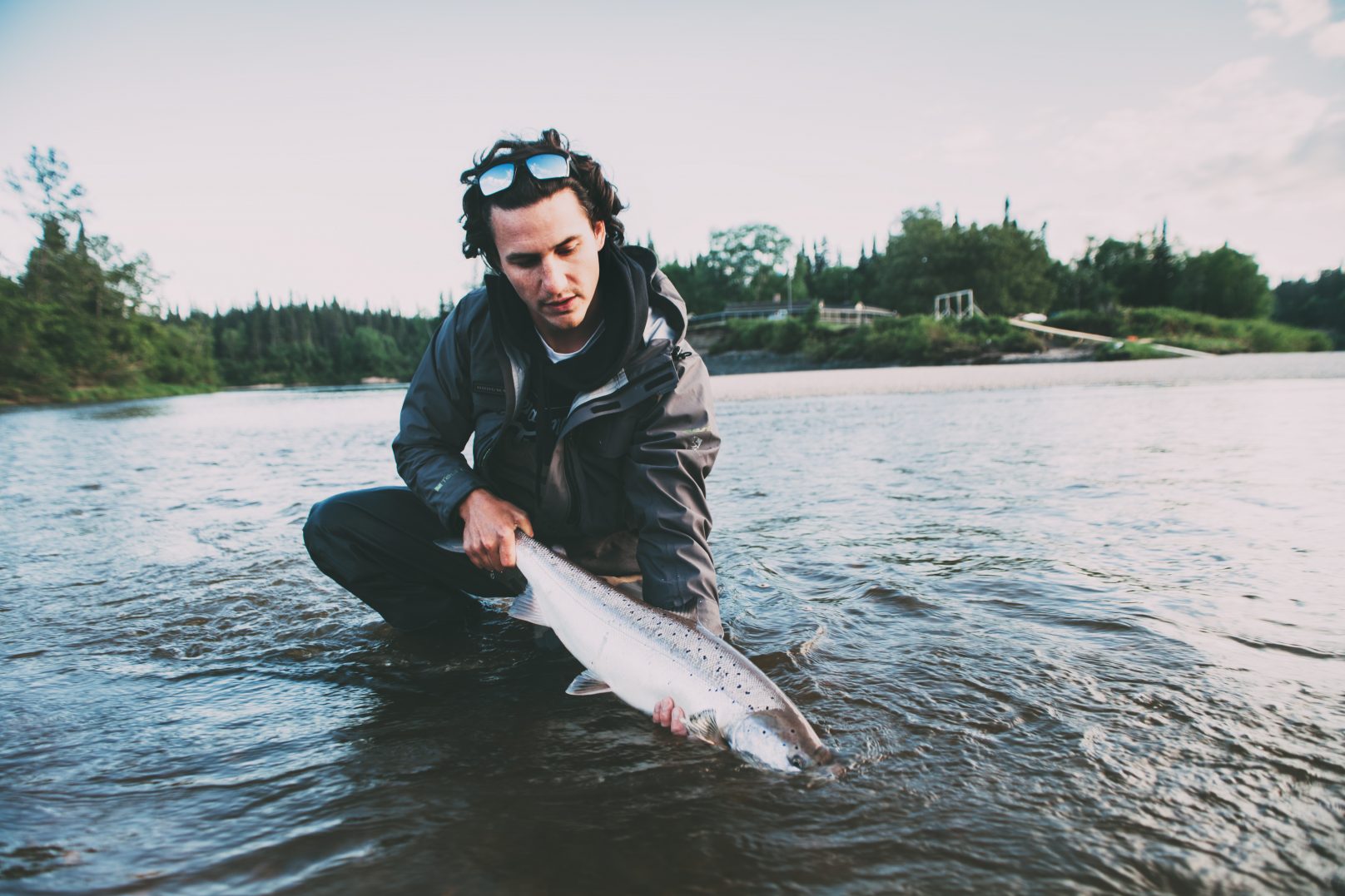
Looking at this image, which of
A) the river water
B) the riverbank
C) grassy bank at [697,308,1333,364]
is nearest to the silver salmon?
the river water

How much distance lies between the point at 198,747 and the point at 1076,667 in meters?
3.50

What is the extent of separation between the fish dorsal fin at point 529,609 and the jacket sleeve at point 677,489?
473mm

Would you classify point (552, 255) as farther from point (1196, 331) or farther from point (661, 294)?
point (1196, 331)

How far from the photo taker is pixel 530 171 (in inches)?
126

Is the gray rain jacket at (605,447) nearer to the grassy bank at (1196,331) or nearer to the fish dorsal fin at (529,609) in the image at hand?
the fish dorsal fin at (529,609)

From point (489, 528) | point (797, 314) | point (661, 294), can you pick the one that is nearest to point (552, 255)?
point (661, 294)

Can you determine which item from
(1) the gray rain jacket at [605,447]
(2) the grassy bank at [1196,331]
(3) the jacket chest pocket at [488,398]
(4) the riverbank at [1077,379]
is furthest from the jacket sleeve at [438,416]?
(2) the grassy bank at [1196,331]

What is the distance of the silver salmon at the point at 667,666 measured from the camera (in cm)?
236

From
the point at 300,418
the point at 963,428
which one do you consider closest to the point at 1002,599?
the point at 963,428

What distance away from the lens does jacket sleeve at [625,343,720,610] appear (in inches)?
120

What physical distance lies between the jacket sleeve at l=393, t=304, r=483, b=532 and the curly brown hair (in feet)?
1.23

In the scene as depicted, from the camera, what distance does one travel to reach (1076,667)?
3154mm

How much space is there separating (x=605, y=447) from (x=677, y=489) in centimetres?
41

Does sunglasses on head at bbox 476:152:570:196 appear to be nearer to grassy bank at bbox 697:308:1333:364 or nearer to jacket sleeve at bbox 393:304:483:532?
jacket sleeve at bbox 393:304:483:532
